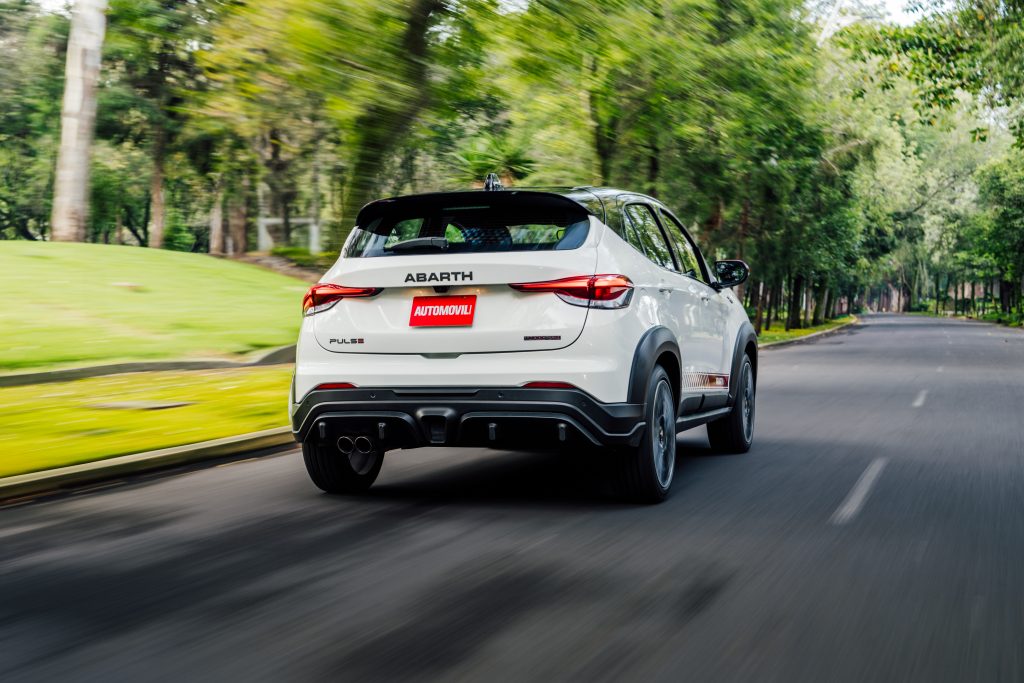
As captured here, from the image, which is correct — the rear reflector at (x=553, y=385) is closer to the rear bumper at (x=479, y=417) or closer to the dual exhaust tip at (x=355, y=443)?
the rear bumper at (x=479, y=417)

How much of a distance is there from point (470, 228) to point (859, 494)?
3.15 metres

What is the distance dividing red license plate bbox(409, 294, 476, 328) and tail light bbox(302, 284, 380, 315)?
0.94 feet

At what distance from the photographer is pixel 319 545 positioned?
589cm

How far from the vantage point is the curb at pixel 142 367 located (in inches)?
570

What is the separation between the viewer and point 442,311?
21.1 ft

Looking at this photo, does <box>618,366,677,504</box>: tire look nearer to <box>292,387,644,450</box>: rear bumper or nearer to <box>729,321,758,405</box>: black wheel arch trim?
<box>292,387,644,450</box>: rear bumper

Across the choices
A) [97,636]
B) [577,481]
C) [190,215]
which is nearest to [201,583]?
[97,636]

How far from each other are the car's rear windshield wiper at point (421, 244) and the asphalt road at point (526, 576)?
159 cm

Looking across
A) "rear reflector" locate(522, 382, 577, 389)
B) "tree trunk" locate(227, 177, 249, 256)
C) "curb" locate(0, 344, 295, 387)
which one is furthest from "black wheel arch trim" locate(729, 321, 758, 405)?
"tree trunk" locate(227, 177, 249, 256)

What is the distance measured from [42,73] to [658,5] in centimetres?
3270

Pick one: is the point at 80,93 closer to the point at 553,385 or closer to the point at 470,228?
the point at 470,228

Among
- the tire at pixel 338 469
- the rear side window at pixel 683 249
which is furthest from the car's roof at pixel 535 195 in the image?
the tire at pixel 338 469

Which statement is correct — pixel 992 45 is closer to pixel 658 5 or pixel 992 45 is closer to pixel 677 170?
pixel 677 170

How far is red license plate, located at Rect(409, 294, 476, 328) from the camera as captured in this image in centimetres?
639
